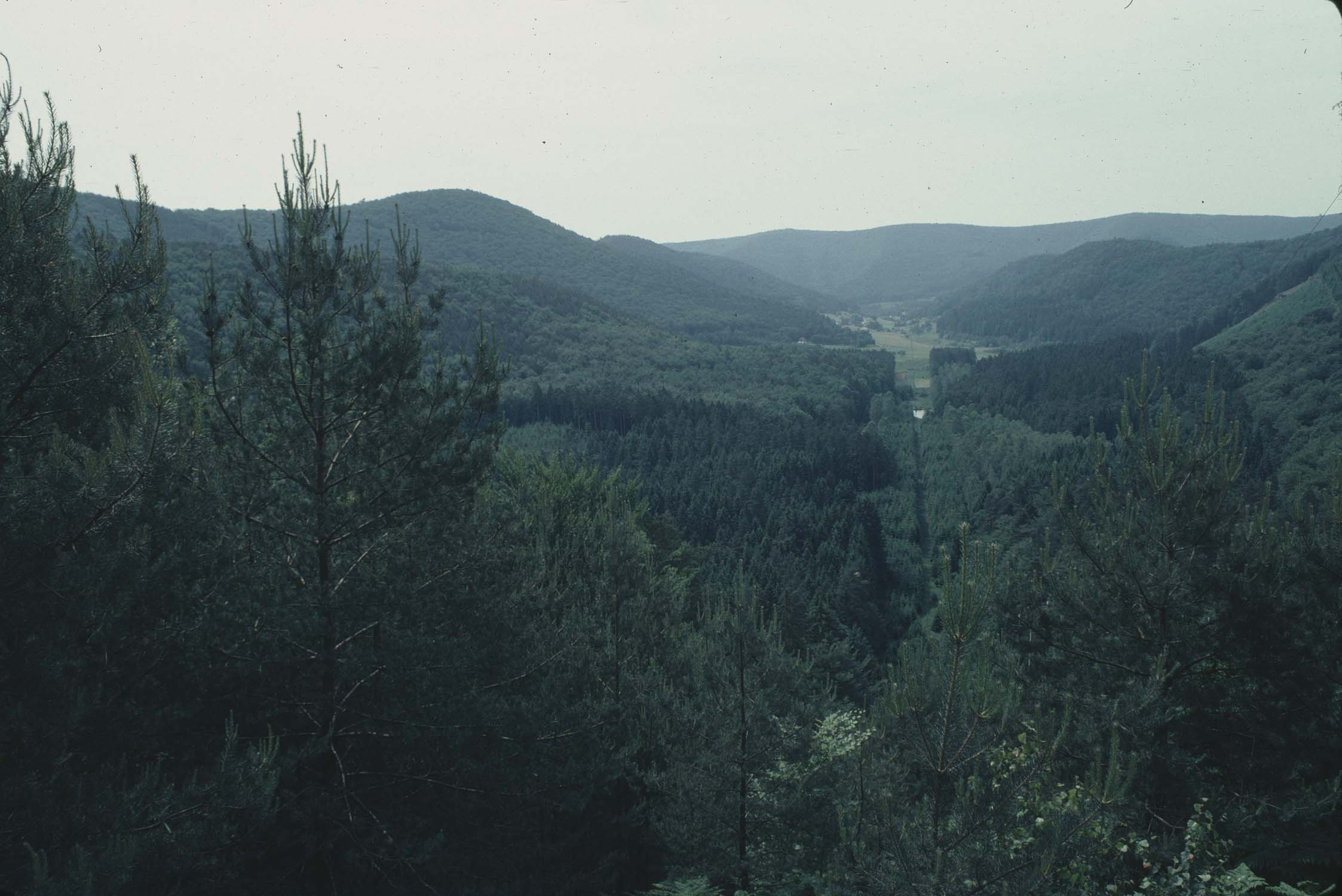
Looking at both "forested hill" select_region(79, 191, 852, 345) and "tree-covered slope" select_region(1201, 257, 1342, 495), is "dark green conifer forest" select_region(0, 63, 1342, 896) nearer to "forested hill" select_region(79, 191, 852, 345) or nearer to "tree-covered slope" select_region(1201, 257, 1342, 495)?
"tree-covered slope" select_region(1201, 257, 1342, 495)

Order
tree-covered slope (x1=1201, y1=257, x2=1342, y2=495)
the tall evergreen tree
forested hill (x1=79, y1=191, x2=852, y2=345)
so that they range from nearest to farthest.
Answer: the tall evergreen tree < tree-covered slope (x1=1201, y1=257, x2=1342, y2=495) < forested hill (x1=79, y1=191, x2=852, y2=345)

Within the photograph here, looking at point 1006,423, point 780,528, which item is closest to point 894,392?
point 1006,423

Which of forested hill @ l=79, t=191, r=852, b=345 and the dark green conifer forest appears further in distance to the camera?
forested hill @ l=79, t=191, r=852, b=345

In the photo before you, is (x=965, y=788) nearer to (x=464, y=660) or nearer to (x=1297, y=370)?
(x=464, y=660)

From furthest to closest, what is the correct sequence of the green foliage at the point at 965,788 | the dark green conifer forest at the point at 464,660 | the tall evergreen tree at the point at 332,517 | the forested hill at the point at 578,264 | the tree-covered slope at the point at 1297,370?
the forested hill at the point at 578,264
the tree-covered slope at the point at 1297,370
the tall evergreen tree at the point at 332,517
the dark green conifer forest at the point at 464,660
the green foliage at the point at 965,788

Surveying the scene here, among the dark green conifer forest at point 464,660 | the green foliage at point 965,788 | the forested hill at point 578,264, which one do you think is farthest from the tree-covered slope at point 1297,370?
the forested hill at point 578,264

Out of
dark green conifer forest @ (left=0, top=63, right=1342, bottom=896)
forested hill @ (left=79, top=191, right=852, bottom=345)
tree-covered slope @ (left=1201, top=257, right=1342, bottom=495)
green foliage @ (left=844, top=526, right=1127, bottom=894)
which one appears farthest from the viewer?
forested hill @ (left=79, top=191, right=852, bottom=345)

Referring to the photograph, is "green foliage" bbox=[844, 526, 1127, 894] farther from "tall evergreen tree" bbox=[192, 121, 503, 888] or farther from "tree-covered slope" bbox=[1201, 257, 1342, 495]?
"tree-covered slope" bbox=[1201, 257, 1342, 495]

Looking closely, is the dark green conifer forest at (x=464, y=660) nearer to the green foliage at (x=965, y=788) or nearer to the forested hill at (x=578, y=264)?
the green foliage at (x=965, y=788)

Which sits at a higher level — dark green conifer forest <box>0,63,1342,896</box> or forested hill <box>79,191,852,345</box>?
forested hill <box>79,191,852,345</box>

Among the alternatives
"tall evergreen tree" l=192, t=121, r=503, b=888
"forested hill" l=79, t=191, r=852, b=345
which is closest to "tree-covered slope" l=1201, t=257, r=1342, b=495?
"tall evergreen tree" l=192, t=121, r=503, b=888
